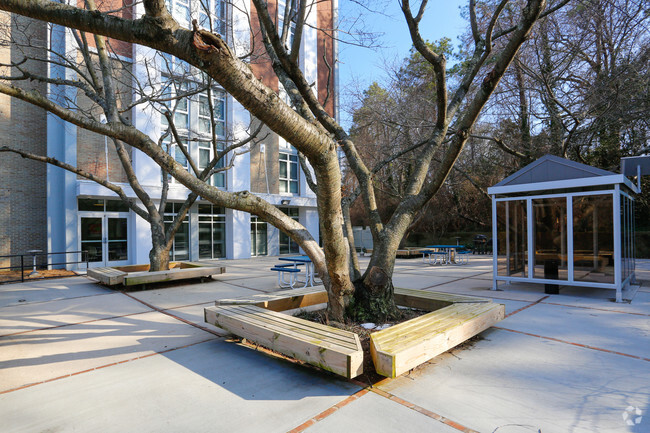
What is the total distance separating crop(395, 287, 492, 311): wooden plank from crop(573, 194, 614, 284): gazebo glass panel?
4.40 m

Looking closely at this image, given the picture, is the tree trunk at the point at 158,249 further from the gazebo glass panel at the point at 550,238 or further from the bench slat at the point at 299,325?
the gazebo glass panel at the point at 550,238

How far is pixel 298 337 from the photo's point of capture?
3.75 metres

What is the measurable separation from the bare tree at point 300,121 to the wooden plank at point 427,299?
0.74 m

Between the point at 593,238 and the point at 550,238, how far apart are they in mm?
938

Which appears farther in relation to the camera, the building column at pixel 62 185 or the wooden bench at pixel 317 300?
the building column at pixel 62 185

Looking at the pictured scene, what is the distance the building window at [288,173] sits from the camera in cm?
2309

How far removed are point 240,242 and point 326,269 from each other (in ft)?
52.7

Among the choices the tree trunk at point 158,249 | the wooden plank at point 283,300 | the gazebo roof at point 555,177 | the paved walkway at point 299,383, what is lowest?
the paved walkway at point 299,383

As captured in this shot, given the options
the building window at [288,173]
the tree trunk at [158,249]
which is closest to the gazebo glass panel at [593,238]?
the tree trunk at [158,249]

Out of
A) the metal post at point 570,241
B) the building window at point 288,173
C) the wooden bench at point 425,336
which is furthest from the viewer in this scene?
the building window at point 288,173

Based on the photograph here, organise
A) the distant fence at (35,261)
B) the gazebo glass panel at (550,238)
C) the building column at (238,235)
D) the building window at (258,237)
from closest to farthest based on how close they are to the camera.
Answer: the gazebo glass panel at (550,238) → the distant fence at (35,261) → the building column at (238,235) → the building window at (258,237)

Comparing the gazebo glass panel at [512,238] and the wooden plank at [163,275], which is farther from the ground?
the gazebo glass panel at [512,238]

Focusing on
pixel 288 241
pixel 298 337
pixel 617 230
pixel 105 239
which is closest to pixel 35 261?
pixel 105 239

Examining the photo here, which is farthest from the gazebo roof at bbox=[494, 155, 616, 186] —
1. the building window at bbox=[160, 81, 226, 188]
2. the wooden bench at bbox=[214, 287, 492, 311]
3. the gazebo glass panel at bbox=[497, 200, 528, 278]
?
the building window at bbox=[160, 81, 226, 188]
